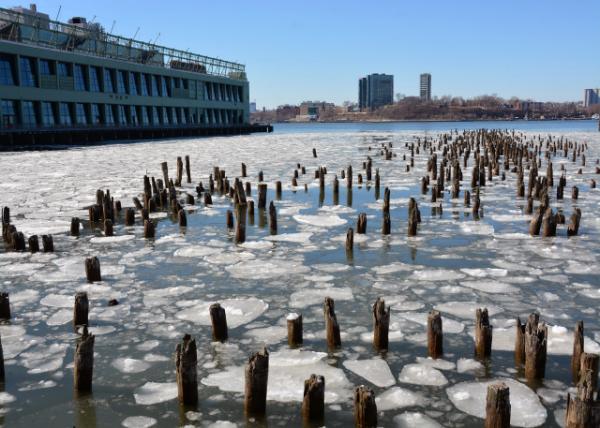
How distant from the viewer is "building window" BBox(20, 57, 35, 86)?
46972 mm

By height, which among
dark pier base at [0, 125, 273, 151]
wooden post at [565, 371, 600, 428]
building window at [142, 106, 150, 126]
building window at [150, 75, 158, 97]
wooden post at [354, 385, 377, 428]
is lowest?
wooden post at [354, 385, 377, 428]

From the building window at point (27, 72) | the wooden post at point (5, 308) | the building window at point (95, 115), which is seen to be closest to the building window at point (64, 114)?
the building window at point (95, 115)

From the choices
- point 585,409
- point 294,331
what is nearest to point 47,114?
point 294,331

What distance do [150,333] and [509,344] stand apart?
4014 millimetres

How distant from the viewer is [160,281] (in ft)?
27.4

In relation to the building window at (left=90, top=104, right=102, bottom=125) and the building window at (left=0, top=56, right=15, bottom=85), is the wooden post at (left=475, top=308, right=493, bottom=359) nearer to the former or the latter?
the building window at (left=0, top=56, right=15, bottom=85)

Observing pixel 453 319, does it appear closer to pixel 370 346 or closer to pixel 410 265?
pixel 370 346

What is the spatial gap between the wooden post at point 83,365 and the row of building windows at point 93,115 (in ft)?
151

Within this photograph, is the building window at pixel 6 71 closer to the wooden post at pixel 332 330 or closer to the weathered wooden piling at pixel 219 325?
the weathered wooden piling at pixel 219 325

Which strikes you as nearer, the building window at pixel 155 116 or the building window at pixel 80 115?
the building window at pixel 80 115

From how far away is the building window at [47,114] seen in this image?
49719 millimetres

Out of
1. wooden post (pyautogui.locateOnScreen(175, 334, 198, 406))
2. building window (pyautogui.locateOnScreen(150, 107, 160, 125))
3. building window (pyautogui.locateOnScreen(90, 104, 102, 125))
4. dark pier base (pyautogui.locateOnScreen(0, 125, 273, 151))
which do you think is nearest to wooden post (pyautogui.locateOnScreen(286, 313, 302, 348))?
wooden post (pyautogui.locateOnScreen(175, 334, 198, 406))

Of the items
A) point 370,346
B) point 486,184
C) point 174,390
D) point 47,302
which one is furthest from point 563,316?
point 486,184

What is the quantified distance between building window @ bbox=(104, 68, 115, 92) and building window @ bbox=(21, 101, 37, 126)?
1010 cm
